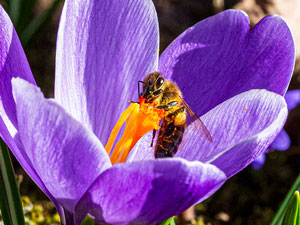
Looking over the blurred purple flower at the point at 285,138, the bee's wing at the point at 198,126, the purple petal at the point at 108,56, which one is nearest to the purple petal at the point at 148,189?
the bee's wing at the point at 198,126

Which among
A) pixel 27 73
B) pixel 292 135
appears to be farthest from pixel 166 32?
pixel 27 73

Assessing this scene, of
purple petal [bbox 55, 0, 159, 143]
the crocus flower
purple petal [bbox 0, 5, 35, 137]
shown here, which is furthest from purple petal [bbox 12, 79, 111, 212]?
purple petal [bbox 55, 0, 159, 143]

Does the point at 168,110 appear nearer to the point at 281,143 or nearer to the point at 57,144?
the point at 57,144

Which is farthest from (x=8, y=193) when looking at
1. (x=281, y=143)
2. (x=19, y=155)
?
(x=281, y=143)

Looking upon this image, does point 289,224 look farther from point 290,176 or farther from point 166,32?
point 166,32

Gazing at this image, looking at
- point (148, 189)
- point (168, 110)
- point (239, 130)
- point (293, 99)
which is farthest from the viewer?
point (293, 99)

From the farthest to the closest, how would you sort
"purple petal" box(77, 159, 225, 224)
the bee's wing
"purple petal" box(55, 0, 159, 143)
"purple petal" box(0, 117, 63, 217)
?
"purple petal" box(55, 0, 159, 143) < the bee's wing < "purple petal" box(0, 117, 63, 217) < "purple petal" box(77, 159, 225, 224)

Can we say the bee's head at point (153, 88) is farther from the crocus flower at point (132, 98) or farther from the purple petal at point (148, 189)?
the purple petal at point (148, 189)

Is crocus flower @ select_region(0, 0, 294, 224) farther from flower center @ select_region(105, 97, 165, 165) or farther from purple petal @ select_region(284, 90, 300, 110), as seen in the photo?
purple petal @ select_region(284, 90, 300, 110)
